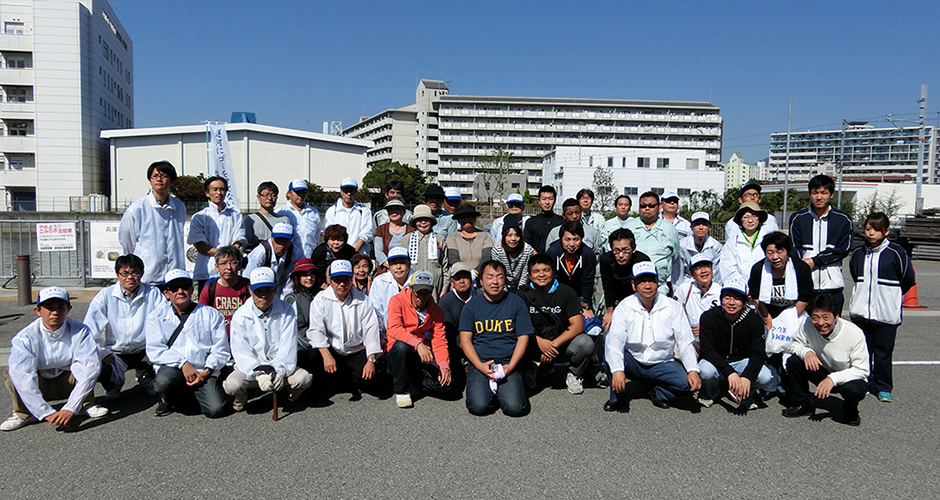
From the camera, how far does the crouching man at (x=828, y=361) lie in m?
4.57

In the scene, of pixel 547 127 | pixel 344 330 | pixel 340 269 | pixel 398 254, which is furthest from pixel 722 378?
pixel 547 127

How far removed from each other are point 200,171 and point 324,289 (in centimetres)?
5683

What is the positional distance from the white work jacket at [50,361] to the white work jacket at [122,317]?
290 mm

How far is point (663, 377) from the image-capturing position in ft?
16.3

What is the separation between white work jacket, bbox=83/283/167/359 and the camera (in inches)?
193

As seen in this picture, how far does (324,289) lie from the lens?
5578 mm

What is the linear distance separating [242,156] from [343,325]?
184 ft

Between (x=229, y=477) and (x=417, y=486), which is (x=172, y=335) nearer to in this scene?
(x=229, y=477)

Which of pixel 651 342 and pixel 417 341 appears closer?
pixel 651 342

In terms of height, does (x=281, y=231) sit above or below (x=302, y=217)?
below

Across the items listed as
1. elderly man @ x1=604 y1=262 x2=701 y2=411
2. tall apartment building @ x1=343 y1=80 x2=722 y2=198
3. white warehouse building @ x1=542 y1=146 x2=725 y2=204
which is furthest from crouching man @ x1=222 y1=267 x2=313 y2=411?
tall apartment building @ x1=343 y1=80 x2=722 y2=198

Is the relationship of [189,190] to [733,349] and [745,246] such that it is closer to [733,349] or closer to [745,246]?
[745,246]

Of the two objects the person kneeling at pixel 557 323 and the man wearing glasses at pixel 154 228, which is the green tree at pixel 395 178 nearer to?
the man wearing glasses at pixel 154 228

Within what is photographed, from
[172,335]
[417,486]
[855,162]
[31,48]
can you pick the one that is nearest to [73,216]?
[31,48]
